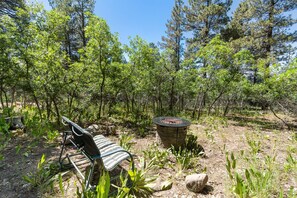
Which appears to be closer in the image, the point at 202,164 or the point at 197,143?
the point at 202,164

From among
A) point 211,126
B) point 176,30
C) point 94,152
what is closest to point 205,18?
point 176,30

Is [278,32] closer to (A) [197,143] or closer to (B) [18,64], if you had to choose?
(A) [197,143]

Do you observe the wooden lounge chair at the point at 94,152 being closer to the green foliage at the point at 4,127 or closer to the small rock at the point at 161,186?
the small rock at the point at 161,186

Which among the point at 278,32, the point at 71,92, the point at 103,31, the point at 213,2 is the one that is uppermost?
the point at 213,2

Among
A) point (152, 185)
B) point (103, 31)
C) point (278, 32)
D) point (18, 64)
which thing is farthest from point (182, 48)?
point (152, 185)

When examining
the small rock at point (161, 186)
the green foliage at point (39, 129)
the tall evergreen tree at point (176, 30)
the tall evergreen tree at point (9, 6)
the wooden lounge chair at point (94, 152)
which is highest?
the tall evergreen tree at point (176, 30)

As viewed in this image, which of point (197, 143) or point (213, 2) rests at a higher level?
point (213, 2)

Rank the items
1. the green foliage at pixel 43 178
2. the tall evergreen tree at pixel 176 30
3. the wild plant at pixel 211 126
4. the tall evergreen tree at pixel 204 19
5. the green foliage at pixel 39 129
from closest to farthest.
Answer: the green foliage at pixel 43 178 < the green foliage at pixel 39 129 < the wild plant at pixel 211 126 < the tall evergreen tree at pixel 204 19 < the tall evergreen tree at pixel 176 30

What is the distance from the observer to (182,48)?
45.5ft

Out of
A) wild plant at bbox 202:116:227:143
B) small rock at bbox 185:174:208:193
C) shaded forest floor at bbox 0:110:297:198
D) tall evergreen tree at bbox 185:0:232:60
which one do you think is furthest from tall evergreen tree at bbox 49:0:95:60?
small rock at bbox 185:174:208:193

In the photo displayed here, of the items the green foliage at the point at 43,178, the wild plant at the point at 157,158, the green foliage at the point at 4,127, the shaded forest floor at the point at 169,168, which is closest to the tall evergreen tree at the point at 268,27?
the shaded forest floor at the point at 169,168

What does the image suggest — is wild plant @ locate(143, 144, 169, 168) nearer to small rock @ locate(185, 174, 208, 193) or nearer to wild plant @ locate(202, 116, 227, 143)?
small rock @ locate(185, 174, 208, 193)

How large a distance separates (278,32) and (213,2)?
4.73 metres

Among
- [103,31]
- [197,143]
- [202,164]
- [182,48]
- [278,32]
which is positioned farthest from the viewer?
[182,48]
